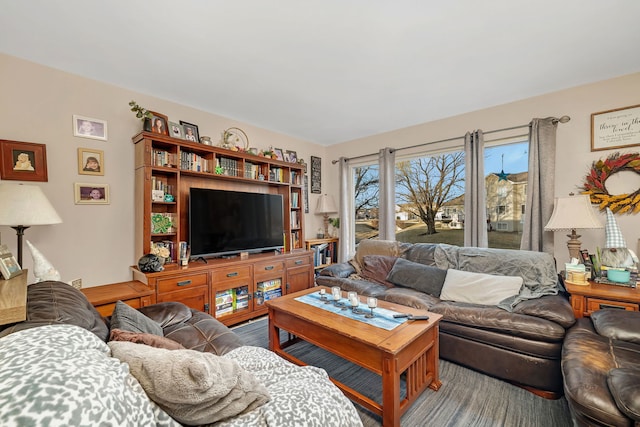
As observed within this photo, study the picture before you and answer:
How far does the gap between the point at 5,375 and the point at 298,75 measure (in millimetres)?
2535

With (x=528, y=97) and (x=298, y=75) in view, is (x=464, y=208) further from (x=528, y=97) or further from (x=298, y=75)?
(x=298, y=75)

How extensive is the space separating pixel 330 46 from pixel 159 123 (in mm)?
1916

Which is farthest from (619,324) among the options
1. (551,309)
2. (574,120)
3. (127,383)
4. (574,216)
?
(127,383)

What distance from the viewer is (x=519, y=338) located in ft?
6.30

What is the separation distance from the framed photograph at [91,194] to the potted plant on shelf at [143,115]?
0.69 meters

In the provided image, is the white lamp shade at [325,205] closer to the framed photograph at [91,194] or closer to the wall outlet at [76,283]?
the framed photograph at [91,194]

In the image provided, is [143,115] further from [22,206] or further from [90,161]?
[22,206]

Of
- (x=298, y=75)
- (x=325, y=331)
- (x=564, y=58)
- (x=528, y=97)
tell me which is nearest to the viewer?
(x=325, y=331)

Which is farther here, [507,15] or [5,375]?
[507,15]

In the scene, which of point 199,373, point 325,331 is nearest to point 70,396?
point 199,373

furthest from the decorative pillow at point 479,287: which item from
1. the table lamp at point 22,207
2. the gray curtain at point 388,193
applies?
the table lamp at point 22,207

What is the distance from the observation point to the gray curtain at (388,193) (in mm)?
3990

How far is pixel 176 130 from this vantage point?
2902mm

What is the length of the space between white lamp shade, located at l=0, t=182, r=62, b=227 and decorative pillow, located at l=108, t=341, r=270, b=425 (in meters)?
1.58
